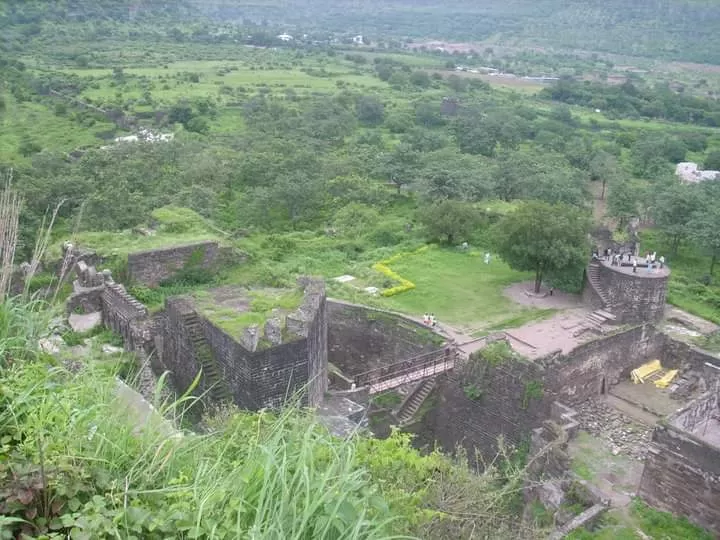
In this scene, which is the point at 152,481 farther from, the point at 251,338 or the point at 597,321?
the point at 597,321

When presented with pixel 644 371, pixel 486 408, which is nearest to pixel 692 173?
pixel 644 371

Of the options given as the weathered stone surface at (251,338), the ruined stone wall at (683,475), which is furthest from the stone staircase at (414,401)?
the ruined stone wall at (683,475)

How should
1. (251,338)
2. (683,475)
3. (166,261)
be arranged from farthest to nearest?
(166,261)
(251,338)
(683,475)

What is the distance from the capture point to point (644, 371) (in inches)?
814

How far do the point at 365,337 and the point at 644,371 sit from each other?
836 cm

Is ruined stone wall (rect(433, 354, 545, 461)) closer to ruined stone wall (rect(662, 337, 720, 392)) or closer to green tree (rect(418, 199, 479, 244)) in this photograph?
ruined stone wall (rect(662, 337, 720, 392))

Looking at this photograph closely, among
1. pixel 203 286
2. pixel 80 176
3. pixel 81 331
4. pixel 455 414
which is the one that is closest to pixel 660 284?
pixel 455 414

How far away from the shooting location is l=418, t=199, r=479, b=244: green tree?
102 feet

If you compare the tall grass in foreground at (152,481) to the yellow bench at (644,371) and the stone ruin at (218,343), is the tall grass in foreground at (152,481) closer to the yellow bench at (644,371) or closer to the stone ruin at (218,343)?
the stone ruin at (218,343)

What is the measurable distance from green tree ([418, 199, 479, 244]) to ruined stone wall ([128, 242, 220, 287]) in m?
12.5

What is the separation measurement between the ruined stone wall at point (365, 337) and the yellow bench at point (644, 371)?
19.7ft

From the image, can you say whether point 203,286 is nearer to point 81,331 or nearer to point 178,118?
point 81,331

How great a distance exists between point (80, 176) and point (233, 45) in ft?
287

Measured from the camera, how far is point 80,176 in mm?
33688
